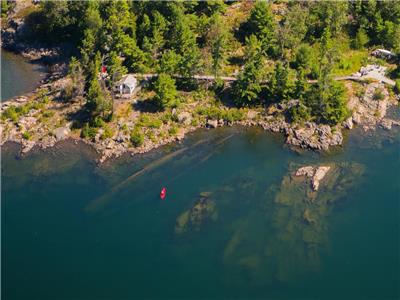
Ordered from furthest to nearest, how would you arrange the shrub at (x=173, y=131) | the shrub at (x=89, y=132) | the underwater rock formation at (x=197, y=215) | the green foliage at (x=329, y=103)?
the green foliage at (x=329, y=103), the shrub at (x=173, y=131), the shrub at (x=89, y=132), the underwater rock formation at (x=197, y=215)

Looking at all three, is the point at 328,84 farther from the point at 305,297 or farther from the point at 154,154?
the point at 305,297

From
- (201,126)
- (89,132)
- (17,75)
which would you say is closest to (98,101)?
(89,132)

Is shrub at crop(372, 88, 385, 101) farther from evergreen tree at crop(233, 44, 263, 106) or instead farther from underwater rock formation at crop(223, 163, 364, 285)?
evergreen tree at crop(233, 44, 263, 106)

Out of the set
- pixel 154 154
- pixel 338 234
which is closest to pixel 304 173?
pixel 338 234

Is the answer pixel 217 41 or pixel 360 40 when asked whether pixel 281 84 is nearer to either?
pixel 217 41

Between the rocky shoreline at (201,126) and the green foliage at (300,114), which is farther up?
the green foliage at (300,114)

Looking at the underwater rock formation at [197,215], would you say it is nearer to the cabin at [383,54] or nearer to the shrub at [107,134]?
the shrub at [107,134]

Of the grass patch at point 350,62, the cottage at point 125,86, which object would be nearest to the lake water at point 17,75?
the cottage at point 125,86

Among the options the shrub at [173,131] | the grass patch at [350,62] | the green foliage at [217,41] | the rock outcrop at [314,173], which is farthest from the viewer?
the grass patch at [350,62]
